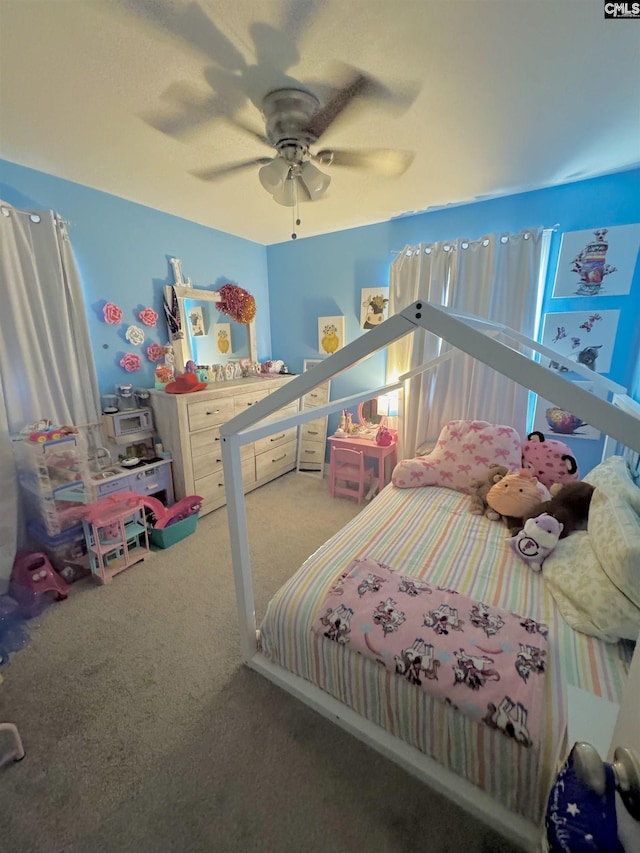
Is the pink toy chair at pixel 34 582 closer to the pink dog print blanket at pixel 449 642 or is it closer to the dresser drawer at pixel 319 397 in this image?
the pink dog print blanket at pixel 449 642

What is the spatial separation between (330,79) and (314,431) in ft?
9.17

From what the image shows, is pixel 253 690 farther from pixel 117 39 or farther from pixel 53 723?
pixel 117 39

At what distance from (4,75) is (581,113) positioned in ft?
8.05

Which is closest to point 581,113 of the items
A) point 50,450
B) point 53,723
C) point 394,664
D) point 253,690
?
point 394,664

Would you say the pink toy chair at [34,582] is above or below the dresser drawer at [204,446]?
below

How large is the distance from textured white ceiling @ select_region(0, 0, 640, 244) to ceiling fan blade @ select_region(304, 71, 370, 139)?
5cm

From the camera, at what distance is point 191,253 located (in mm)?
2943

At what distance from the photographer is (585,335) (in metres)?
2.40

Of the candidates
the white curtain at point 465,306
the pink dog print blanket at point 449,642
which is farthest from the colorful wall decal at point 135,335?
the pink dog print blanket at point 449,642

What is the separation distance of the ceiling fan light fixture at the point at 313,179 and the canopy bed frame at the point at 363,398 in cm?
100

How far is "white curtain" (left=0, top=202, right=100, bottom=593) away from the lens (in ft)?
6.43

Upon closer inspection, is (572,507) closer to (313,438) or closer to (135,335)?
(313,438)

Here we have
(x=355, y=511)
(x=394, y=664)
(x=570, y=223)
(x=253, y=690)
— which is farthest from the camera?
(x=355, y=511)

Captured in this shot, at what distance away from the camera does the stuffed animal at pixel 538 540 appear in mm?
1466
